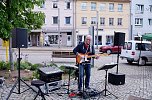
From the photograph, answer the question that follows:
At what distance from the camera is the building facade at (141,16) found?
53.5 meters

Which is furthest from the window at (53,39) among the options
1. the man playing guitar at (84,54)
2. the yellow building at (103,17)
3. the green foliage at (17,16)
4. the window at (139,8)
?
the man playing guitar at (84,54)

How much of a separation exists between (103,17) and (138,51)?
31.1 m

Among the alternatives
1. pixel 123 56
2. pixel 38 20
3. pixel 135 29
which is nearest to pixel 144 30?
pixel 135 29

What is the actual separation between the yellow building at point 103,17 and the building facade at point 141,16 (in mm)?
1346

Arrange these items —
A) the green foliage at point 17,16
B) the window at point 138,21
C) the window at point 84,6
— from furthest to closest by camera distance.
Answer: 1. the window at point 138,21
2. the window at point 84,6
3. the green foliage at point 17,16

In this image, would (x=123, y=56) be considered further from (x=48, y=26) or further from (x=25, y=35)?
(x=48, y=26)

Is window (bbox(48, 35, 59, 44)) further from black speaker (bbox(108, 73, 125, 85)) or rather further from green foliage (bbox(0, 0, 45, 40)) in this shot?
black speaker (bbox(108, 73, 125, 85))

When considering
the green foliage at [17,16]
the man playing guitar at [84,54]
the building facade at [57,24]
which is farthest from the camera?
the building facade at [57,24]

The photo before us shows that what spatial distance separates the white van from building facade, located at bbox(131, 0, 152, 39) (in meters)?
31.7

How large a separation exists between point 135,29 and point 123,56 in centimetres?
3208

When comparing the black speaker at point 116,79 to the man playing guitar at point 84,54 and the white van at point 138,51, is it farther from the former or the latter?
the white van at point 138,51

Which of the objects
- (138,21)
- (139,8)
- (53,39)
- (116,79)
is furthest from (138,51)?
(139,8)

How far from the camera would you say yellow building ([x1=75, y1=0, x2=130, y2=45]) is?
1993 inches

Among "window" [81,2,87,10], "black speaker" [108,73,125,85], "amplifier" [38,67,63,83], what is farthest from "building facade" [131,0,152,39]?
"amplifier" [38,67,63,83]
